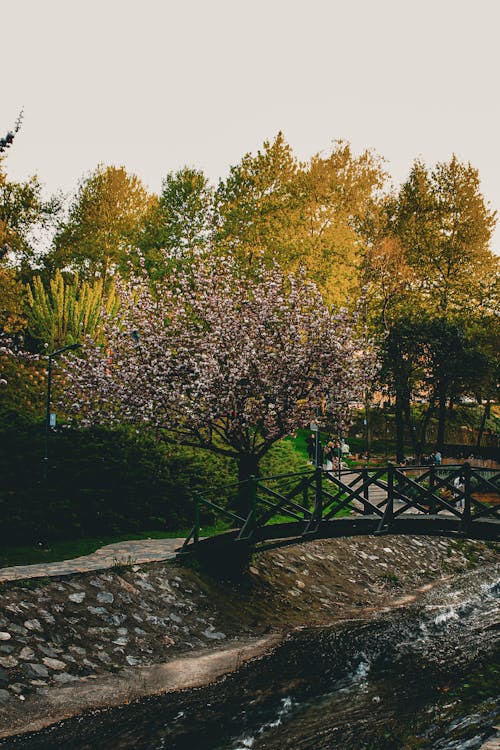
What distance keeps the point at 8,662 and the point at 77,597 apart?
8.86 feet

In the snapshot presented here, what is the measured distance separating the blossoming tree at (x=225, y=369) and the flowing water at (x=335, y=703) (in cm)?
613

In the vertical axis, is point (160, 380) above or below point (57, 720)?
above

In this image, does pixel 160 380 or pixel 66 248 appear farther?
pixel 66 248

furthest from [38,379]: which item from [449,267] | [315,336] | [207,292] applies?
[449,267]

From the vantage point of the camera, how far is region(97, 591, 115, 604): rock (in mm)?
15375

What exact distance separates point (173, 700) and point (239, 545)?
20.1 ft

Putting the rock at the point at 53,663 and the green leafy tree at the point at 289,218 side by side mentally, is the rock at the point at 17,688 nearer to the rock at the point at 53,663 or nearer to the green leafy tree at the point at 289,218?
the rock at the point at 53,663

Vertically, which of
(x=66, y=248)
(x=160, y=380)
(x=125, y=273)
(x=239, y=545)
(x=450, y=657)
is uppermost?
(x=66, y=248)

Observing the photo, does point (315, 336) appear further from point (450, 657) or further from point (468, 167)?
point (468, 167)

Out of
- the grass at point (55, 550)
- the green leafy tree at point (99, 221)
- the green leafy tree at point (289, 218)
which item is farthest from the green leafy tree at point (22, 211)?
the grass at point (55, 550)

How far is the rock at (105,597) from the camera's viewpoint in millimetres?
15375

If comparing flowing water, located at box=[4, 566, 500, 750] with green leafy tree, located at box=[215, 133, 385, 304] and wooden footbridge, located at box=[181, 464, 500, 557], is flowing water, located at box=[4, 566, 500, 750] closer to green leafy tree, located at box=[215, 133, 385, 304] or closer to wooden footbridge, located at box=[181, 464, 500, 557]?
wooden footbridge, located at box=[181, 464, 500, 557]

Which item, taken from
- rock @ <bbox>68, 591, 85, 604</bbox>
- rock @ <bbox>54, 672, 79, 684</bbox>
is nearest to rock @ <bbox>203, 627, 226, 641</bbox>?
rock @ <bbox>68, 591, 85, 604</bbox>

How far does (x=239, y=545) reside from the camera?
18656mm
